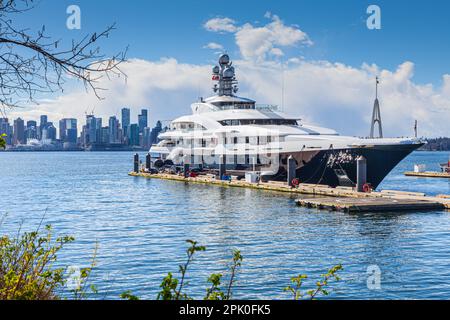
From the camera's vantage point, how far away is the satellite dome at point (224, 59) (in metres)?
76.0

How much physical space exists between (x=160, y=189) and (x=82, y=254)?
3369cm

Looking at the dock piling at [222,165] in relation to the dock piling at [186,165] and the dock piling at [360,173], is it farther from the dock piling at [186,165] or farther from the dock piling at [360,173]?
the dock piling at [360,173]

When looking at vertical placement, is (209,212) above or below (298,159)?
below

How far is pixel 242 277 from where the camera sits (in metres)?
19.3

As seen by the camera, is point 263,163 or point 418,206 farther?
point 263,163

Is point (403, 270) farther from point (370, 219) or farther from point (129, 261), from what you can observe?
point (370, 219)

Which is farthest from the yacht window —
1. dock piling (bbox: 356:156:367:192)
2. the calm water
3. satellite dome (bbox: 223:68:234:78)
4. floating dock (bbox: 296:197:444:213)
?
floating dock (bbox: 296:197:444:213)

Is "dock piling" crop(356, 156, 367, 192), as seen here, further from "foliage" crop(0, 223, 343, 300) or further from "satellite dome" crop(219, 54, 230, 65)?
"satellite dome" crop(219, 54, 230, 65)

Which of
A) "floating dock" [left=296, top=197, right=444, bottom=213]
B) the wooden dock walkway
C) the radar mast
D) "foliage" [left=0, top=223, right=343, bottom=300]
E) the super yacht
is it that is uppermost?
the radar mast

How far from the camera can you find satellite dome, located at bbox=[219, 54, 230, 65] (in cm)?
7600

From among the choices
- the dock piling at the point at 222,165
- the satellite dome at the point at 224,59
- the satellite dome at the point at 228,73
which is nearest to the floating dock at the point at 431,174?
the satellite dome at the point at 228,73

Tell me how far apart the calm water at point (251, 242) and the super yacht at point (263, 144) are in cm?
581

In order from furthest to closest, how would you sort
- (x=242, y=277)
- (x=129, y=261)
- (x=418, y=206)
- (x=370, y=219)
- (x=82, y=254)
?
(x=418, y=206) → (x=370, y=219) → (x=82, y=254) → (x=129, y=261) → (x=242, y=277)
